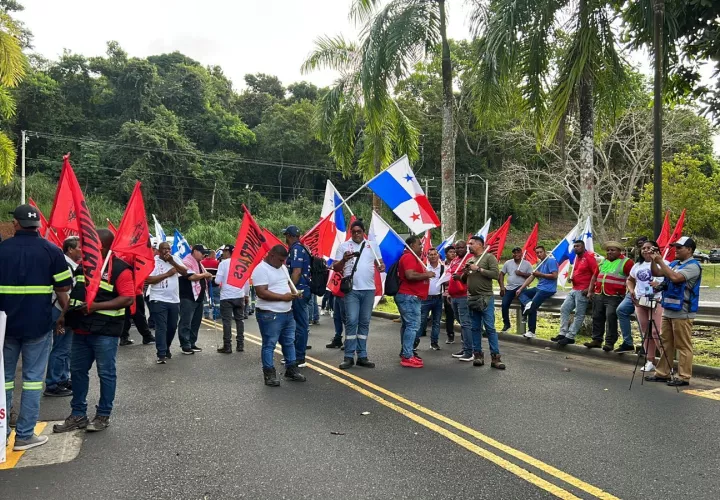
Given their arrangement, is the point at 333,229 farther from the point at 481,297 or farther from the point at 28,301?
the point at 28,301

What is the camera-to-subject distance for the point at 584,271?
979cm

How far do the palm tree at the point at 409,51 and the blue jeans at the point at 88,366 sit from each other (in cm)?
1030

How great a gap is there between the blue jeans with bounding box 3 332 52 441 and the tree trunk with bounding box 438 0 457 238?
35.4ft

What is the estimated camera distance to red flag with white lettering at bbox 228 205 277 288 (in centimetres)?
776

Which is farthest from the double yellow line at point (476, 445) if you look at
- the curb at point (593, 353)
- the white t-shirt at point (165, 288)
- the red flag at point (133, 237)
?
the curb at point (593, 353)

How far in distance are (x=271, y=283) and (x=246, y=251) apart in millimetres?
1081

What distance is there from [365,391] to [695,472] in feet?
11.4

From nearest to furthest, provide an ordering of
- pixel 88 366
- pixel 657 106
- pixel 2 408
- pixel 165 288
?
pixel 2 408, pixel 88 366, pixel 657 106, pixel 165 288

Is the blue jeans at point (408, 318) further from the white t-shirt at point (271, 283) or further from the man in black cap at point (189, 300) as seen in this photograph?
the man in black cap at point (189, 300)

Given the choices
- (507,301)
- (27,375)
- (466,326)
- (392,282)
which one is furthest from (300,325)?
(507,301)

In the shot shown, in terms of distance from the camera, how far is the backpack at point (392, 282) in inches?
320

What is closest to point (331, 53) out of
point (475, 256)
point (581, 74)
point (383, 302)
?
point (383, 302)

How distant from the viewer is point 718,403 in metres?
6.12

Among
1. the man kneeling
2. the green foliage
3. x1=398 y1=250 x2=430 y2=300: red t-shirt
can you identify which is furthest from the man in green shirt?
the green foliage
